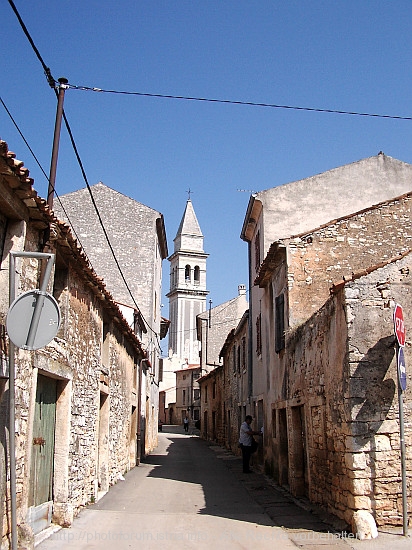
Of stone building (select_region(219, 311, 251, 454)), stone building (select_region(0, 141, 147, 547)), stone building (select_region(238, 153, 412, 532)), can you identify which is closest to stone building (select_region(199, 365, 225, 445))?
stone building (select_region(219, 311, 251, 454))

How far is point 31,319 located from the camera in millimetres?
4883

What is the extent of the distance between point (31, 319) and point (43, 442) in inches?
136

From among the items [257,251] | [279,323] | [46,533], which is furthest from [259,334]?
[46,533]

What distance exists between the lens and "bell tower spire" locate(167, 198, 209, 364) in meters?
78.6

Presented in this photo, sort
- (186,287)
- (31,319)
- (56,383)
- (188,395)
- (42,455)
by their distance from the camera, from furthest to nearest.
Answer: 1. (186,287)
2. (188,395)
3. (56,383)
4. (42,455)
5. (31,319)

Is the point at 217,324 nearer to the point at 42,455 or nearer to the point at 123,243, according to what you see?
the point at 123,243

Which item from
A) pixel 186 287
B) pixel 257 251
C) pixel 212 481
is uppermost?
pixel 186 287

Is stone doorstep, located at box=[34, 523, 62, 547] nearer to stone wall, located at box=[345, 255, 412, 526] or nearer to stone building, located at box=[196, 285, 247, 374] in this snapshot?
stone wall, located at box=[345, 255, 412, 526]

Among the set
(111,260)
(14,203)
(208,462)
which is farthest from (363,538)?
(111,260)

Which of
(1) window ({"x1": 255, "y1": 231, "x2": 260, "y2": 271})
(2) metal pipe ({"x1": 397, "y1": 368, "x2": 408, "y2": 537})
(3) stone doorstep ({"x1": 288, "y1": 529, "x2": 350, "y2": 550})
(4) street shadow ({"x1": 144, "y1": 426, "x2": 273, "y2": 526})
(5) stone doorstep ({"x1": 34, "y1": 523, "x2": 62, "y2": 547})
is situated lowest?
(4) street shadow ({"x1": 144, "y1": 426, "x2": 273, "y2": 526})

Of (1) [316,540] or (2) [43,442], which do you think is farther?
(2) [43,442]

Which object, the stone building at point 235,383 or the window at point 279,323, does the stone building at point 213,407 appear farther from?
the window at point 279,323

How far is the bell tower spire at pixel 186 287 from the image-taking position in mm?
78606

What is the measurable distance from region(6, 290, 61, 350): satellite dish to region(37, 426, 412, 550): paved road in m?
3.41
